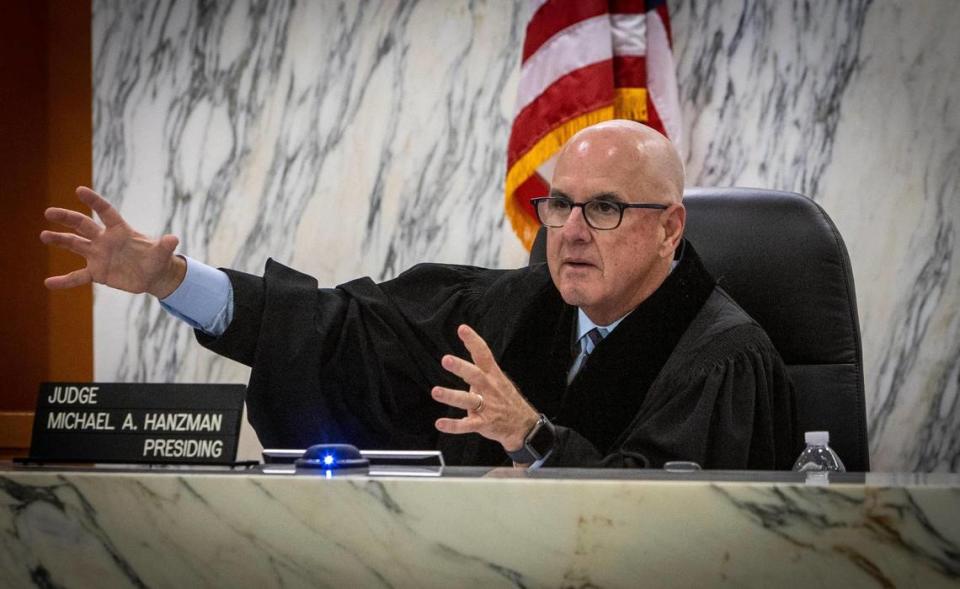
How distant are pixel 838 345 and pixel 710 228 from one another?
344 millimetres

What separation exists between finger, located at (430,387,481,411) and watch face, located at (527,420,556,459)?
119 millimetres

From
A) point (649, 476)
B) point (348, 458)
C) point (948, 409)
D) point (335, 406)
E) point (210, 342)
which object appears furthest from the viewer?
point (948, 409)

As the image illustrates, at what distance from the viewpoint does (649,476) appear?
Result: 3.17 ft

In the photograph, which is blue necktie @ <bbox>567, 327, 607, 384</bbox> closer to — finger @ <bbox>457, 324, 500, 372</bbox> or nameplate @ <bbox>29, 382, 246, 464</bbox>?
finger @ <bbox>457, 324, 500, 372</bbox>

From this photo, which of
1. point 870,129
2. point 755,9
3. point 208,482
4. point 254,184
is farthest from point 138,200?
point 208,482

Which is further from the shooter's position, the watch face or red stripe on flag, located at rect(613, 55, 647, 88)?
red stripe on flag, located at rect(613, 55, 647, 88)

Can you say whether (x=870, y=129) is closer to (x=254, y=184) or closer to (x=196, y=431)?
(x=254, y=184)

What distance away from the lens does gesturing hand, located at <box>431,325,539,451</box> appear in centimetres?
157

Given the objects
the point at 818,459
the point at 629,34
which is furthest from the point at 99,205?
the point at 629,34

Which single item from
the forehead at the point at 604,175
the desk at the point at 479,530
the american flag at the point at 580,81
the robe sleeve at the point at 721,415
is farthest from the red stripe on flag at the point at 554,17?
the desk at the point at 479,530

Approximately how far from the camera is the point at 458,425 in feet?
5.00

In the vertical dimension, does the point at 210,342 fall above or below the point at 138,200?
below

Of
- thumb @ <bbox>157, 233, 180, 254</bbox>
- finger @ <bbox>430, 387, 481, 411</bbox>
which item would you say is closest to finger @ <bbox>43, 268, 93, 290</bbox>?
thumb @ <bbox>157, 233, 180, 254</bbox>

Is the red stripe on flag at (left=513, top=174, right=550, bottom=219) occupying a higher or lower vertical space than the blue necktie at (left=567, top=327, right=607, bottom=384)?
higher
